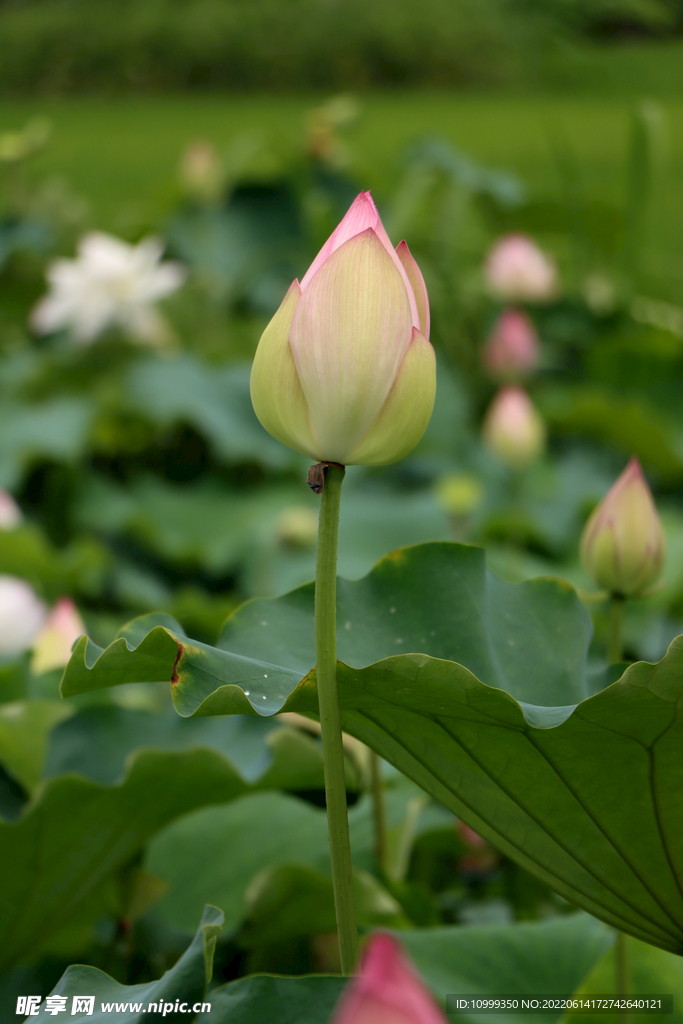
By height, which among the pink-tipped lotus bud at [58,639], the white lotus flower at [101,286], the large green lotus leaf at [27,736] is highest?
the white lotus flower at [101,286]

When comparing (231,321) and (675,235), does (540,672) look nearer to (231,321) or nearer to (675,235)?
(231,321)

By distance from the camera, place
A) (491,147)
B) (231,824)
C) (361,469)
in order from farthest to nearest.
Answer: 1. (491,147)
2. (361,469)
3. (231,824)

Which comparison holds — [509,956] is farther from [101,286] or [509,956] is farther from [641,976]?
[101,286]

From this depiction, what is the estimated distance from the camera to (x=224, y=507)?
1.30 metres

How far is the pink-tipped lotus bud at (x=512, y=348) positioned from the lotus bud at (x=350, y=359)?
115 centimetres

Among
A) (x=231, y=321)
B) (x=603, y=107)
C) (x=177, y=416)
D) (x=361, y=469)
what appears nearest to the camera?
(x=177, y=416)

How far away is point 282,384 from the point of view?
29 cm

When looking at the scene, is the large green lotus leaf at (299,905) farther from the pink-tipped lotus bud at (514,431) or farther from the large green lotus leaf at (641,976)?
the pink-tipped lotus bud at (514,431)

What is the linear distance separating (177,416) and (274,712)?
102 cm

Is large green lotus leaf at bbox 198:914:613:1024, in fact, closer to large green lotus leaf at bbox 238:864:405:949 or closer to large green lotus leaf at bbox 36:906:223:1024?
large green lotus leaf at bbox 238:864:405:949

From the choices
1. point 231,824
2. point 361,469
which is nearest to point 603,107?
point 361,469

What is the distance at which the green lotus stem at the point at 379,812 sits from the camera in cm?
52

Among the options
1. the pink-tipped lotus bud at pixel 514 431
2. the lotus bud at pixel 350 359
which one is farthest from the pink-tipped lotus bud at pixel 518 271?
the lotus bud at pixel 350 359

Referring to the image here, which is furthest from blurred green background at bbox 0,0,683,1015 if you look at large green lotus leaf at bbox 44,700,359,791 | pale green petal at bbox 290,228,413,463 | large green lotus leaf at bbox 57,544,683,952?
pale green petal at bbox 290,228,413,463
